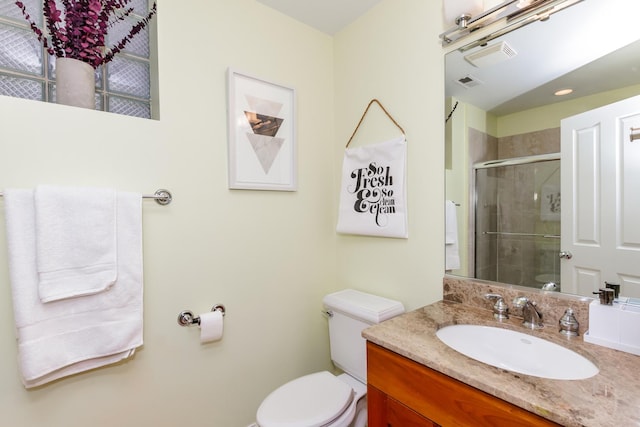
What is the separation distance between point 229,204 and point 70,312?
0.73 m

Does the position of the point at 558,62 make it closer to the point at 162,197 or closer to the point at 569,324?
the point at 569,324

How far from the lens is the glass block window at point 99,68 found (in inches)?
45.7

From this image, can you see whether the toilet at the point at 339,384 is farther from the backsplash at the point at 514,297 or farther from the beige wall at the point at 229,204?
the backsplash at the point at 514,297

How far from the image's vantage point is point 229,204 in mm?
1508

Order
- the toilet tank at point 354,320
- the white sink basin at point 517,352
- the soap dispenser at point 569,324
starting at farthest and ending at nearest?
the toilet tank at point 354,320
the soap dispenser at point 569,324
the white sink basin at point 517,352

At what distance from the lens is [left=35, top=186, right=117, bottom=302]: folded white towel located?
1.02 m

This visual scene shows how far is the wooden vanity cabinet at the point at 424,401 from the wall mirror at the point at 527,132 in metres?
0.59

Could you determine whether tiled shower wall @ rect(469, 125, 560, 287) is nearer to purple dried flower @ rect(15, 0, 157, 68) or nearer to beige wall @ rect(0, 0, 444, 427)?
beige wall @ rect(0, 0, 444, 427)

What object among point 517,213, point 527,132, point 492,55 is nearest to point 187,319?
point 517,213

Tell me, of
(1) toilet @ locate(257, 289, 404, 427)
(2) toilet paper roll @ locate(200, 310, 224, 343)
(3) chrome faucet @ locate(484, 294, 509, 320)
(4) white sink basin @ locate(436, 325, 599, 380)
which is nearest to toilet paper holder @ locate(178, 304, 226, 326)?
(2) toilet paper roll @ locate(200, 310, 224, 343)

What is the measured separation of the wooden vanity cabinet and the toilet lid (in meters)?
0.27

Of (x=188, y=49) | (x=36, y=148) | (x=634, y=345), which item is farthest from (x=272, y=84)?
(x=634, y=345)

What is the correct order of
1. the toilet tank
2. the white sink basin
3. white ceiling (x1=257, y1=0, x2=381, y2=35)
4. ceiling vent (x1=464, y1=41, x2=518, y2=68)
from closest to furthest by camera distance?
1. the white sink basin
2. ceiling vent (x1=464, y1=41, x2=518, y2=68)
3. the toilet tank
4. white ceiling (x1=257, y1=0, x2=381, y2=35)

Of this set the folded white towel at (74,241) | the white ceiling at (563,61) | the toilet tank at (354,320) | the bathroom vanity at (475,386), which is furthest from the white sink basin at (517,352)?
the folded white towel at (74,241)
